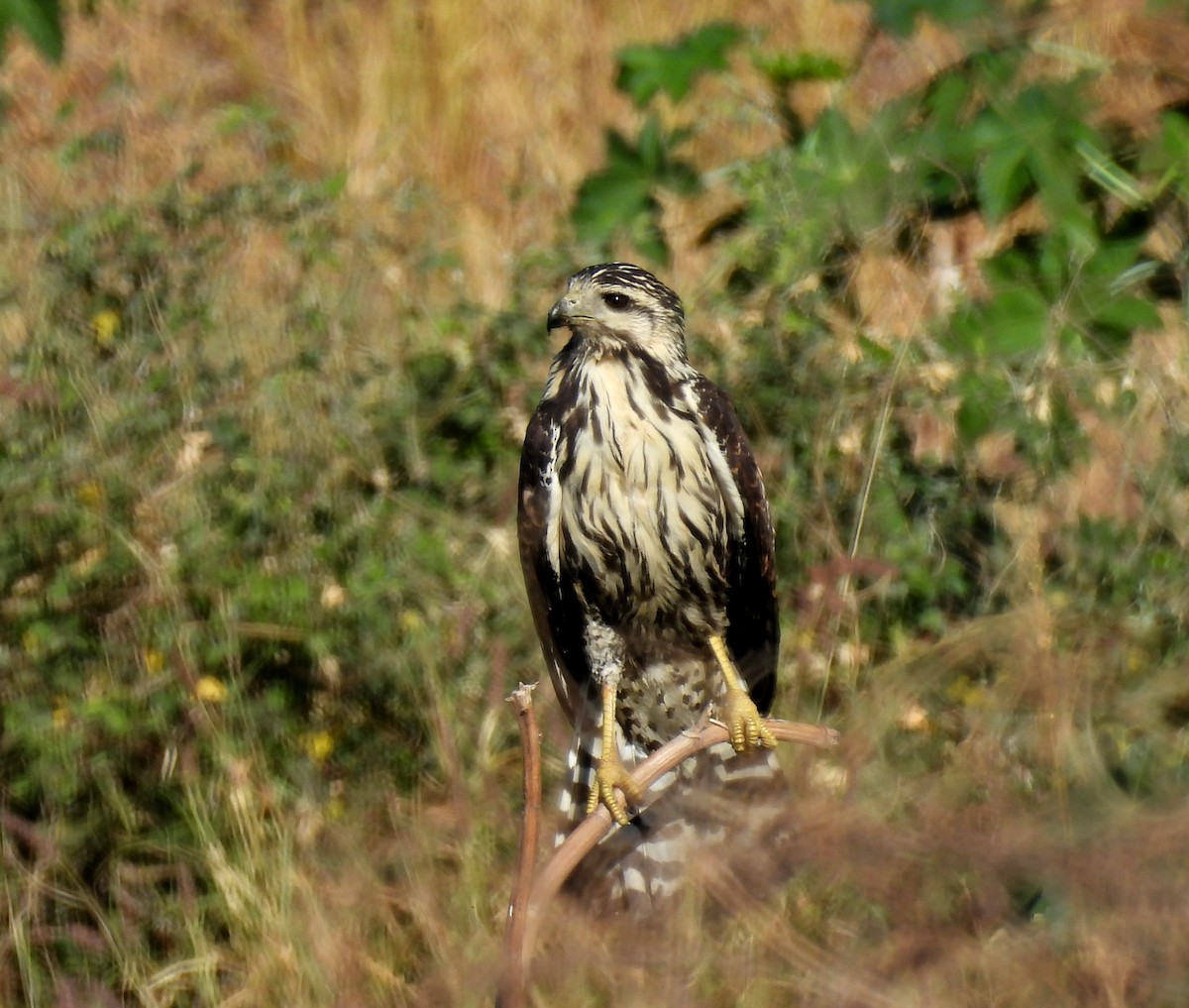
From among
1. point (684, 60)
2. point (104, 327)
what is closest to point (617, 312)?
point (684, 60)

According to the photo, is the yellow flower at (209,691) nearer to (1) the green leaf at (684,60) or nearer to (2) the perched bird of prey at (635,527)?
(2) the perched bird of prey at (635,527)

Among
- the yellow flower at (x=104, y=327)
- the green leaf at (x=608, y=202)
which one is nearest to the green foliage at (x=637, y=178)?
the green leaf at (x=608, y=202)

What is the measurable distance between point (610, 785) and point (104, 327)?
2052 mm

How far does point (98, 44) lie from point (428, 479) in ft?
14.7

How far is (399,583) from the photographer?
471cm

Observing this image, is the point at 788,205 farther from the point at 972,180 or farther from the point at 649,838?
the point at 649,838

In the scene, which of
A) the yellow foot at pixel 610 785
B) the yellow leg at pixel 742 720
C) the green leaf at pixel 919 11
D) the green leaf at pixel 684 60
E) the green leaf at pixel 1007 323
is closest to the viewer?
the green leaf at pixel 919 11

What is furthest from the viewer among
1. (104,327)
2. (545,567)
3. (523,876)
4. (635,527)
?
(104,327)

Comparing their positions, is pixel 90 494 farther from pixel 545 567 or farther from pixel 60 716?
pixel 545 567

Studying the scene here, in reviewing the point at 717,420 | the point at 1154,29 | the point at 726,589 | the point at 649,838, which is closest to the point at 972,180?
the point at 1154,29

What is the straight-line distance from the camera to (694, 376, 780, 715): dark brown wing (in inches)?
166

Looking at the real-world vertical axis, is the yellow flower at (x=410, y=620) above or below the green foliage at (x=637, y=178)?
below

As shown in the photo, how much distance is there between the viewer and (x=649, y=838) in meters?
4.06

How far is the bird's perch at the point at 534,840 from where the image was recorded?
215 centimetres
